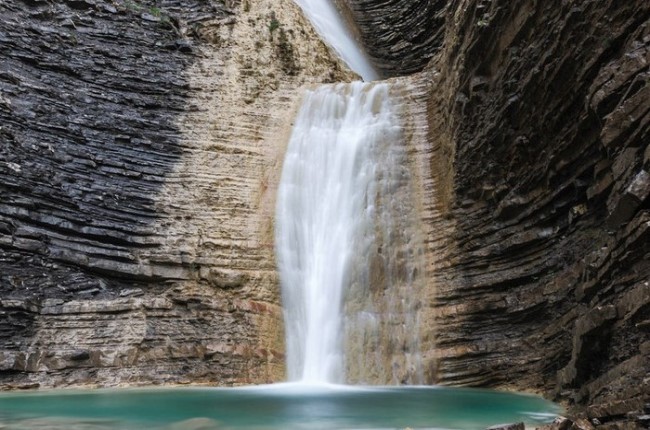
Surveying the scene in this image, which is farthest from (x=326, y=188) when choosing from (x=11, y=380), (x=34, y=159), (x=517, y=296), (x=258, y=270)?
(x=11, y=380)

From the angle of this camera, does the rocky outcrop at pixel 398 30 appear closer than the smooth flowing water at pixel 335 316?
No

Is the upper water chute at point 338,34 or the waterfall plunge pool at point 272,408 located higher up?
the upper water chute at point 338,34

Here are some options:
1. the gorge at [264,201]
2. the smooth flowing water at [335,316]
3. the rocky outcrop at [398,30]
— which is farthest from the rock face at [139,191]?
the rocky outcrop at [398,30]

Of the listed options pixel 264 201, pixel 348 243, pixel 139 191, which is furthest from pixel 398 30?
pixel 139 191

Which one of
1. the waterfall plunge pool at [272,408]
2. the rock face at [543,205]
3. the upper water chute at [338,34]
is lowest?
the waterfall plunge pool at [272,408]

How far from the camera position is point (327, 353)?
34.3ft

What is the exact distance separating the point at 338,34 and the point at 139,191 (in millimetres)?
10775

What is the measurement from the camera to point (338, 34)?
20344 mm

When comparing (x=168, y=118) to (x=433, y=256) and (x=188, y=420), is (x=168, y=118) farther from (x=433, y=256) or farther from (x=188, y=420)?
(x=188, y=420)

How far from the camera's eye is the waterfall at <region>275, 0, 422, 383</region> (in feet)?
33.9

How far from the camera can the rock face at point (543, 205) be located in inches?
251

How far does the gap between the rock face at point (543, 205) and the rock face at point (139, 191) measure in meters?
3.41

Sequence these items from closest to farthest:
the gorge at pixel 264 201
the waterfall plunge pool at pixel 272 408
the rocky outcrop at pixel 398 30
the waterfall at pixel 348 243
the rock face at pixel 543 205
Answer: the waterfall plunge pool at pixel 272 408
the rock face at pixel 543 205
the gorge at pixel 264 201
the waterfall at pixel 348 243
the rocky outcrop at pixel 398 30

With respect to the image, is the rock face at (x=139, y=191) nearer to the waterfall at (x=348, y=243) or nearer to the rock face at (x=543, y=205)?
the waterfall at (x=348, y=243)
